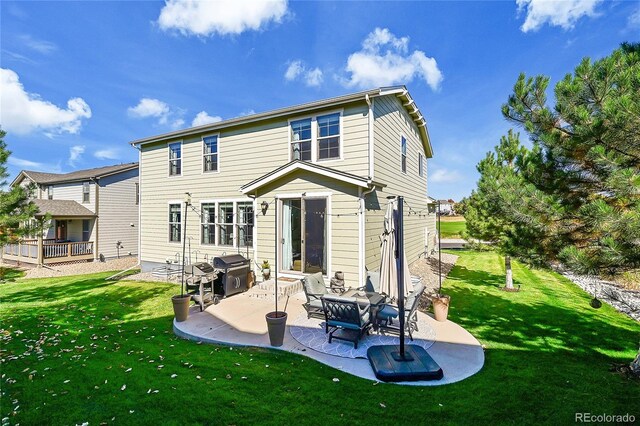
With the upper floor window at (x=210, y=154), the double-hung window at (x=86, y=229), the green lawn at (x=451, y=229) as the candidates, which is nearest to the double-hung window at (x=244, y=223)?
the upper floor window at (x=210, y=154)

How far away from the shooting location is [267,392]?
160 inches

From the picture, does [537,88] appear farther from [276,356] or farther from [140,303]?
[140,303]

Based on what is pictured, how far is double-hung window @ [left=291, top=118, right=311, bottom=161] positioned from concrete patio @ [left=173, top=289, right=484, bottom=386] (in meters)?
5.21

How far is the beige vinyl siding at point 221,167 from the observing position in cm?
949

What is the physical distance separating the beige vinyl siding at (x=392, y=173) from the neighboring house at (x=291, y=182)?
0.15ft

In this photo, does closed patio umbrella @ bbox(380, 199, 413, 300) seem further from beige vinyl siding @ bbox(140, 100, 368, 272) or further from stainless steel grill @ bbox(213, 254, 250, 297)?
stainless steel grill @ bbox(213, 254, 250, 297)

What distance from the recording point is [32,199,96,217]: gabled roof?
18169 millimetres

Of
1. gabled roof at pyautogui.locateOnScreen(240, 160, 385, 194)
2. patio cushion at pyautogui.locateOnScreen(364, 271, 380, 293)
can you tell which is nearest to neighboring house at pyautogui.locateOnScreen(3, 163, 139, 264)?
gabled roof at pyautogui.locateOnScreen(240, 160, 385, 194)

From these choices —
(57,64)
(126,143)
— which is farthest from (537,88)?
(57,64)

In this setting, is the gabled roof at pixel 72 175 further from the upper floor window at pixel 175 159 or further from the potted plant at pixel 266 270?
the potted plant at pixel 266 270

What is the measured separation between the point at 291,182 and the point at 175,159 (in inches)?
286

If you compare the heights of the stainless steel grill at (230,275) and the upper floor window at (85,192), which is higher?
the upper floor window at (85,192)

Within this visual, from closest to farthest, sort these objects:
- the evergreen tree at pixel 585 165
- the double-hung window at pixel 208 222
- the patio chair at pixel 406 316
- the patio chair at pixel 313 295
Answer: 1. the evergreen tree at pixel 585 165
2. the patio chair at pixel 406 316
3. the patio chair at pixel 313 295
4. the double-hung window at pixel 208 222

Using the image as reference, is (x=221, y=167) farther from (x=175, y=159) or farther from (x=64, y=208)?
(x=64, y=208)
